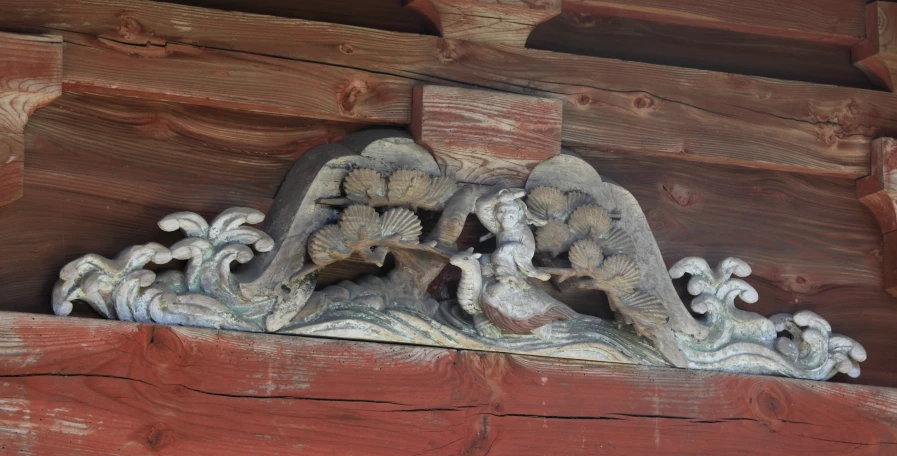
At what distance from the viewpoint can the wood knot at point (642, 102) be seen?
2.73 metres

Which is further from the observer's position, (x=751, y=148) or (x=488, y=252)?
(x=751, y=148)

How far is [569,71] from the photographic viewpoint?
106 inches

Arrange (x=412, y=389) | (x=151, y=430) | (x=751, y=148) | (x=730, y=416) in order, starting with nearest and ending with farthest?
(x=151, y=430) → (x=412, y=389) → (x=730, y=416) → (x=751, y=148)

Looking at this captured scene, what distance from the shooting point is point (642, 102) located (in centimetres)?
273

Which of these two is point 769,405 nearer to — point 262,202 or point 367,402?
point 367,402

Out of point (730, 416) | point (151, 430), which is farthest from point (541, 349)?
point (151, 430)

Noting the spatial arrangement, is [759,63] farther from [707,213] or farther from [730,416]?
[730,416]

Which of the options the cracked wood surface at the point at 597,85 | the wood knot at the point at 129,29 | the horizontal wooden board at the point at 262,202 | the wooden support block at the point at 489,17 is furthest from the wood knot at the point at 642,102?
the wood knot at the point at 129,29

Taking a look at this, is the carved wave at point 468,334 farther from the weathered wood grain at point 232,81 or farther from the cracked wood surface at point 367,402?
the weathered wood grain at point 232,81

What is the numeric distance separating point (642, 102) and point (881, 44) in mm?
618

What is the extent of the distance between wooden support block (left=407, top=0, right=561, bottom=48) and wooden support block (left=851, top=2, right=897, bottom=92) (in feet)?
2.59

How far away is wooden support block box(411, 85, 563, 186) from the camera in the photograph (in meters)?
2.53

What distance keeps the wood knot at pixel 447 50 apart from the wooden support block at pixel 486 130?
10 cm

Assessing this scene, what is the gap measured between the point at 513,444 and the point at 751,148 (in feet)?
2.90
